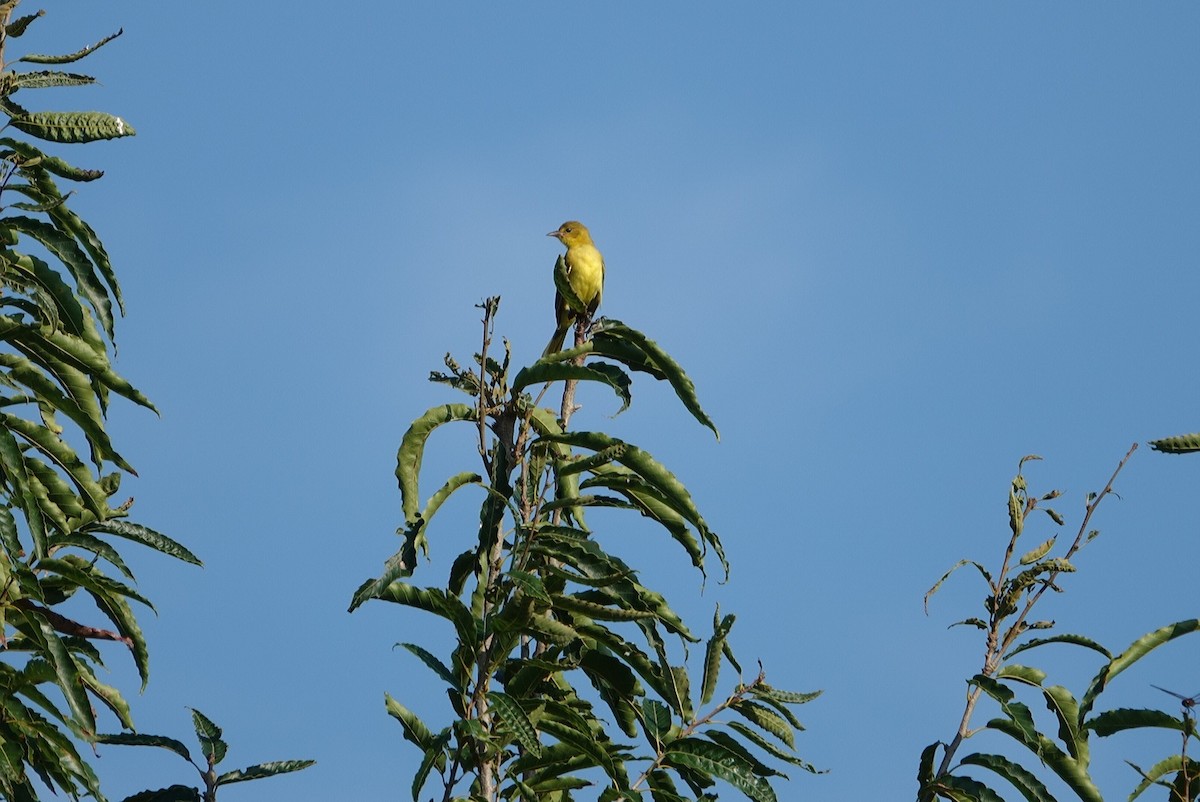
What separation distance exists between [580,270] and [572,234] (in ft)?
4.29

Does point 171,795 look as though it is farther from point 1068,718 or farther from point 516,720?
point 1068,718

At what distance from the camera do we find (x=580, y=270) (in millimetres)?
12008

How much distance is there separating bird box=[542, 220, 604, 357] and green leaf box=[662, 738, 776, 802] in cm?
630

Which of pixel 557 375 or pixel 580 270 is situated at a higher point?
pixel 580 270

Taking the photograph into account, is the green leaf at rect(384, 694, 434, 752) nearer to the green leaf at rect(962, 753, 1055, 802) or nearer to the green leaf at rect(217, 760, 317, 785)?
the green leaf at rect(217, 760, 317, 785)

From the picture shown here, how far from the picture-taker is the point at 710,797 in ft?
15.0

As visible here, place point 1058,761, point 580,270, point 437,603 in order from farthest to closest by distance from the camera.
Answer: point 580,270
point 1058,761
point 437,603

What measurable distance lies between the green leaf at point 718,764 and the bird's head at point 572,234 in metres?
8.74

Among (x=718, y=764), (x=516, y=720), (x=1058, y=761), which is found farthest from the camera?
(x=1058, y=761)

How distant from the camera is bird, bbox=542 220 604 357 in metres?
11.5

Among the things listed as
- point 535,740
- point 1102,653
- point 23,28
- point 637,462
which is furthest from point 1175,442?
A: point 23,28

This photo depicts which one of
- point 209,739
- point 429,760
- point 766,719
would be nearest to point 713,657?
point 766,719

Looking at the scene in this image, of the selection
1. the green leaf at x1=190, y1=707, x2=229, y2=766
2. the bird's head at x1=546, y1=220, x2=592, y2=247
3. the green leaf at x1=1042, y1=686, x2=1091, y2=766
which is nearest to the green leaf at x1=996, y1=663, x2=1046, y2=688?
the green leaf at x1=1042, y1=686, x2=1091, y2=766

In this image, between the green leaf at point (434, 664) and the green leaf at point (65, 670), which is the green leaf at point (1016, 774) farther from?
the green leaf at point (65, 670)
